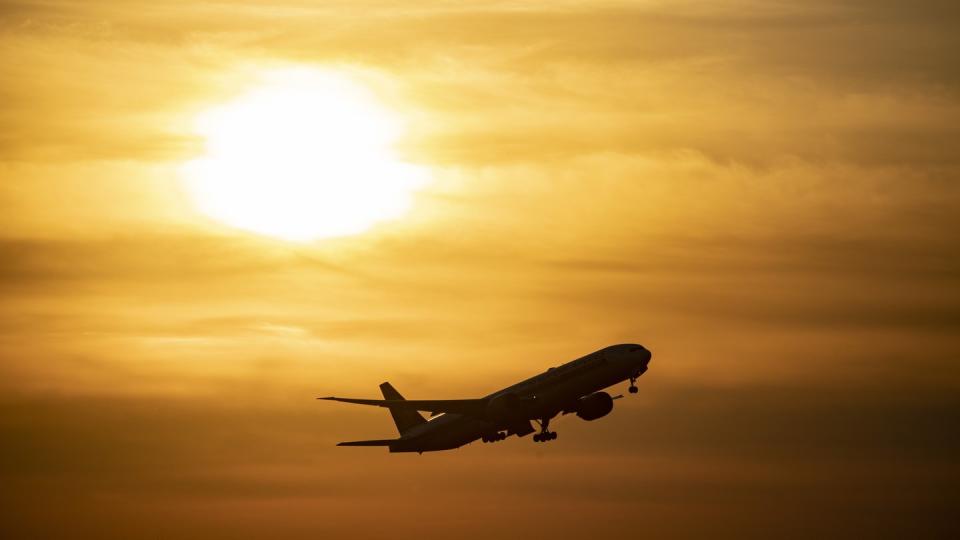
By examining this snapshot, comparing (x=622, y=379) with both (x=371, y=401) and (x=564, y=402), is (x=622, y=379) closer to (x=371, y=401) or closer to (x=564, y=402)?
(x=564, y=402)

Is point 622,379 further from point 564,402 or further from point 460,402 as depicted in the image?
point 460,402

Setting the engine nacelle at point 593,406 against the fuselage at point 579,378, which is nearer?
the fuselage at point 579,378

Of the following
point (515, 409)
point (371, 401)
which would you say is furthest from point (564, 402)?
point (371, 401)

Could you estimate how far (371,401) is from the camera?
196000mm

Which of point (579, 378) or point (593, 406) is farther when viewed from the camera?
point (593, 406)

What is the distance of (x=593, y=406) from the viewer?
198m

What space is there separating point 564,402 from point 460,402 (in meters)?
15.2

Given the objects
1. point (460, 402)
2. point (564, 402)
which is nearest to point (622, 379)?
point (564, 402)

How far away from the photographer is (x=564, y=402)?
19062cm

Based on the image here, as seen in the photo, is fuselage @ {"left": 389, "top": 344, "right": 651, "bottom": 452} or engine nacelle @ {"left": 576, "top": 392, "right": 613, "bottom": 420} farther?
engine nacelle @ {"left": 576, "top": 392, "right": 613, "bottom": 420}

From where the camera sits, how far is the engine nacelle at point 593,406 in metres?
198

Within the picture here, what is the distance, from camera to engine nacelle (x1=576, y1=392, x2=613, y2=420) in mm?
198250

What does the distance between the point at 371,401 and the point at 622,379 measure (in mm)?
30144

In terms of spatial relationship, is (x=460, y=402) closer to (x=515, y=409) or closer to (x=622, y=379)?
(x=515, y=409)
